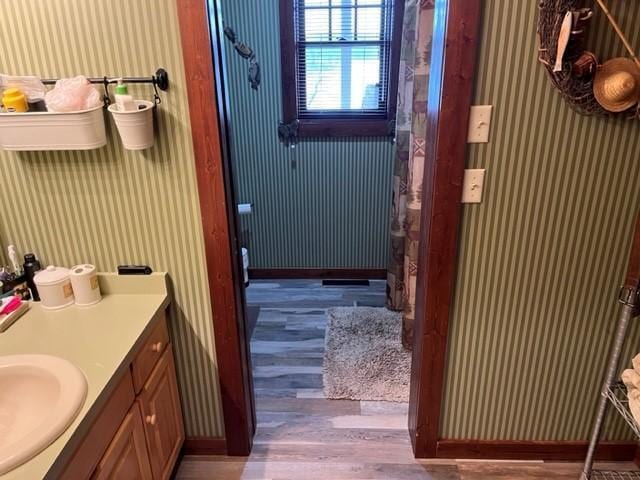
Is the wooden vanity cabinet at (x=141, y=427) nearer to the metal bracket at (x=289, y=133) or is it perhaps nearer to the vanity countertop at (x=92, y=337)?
the vanity countertop at (x=92, y=337)

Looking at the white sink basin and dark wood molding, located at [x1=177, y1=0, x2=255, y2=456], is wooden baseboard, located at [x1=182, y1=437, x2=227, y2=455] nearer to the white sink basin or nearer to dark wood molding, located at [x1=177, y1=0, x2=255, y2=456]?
dark wood molding, located at [x1=177, y1=0, x2=255, y2=456]

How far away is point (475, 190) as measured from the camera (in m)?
1.68

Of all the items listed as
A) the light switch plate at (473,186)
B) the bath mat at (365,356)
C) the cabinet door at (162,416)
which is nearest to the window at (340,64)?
the bath mat at (365,356)

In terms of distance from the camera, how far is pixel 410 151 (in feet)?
8.89

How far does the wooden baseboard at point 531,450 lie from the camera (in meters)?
2.07

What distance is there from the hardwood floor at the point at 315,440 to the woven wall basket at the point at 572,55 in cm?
152

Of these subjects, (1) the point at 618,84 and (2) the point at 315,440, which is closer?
Result: (1) the point at 618,84

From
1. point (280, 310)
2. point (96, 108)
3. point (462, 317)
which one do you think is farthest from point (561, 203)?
point (280, 310)

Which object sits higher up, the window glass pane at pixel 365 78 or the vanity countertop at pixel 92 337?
the window glass pane at pixel 365 78

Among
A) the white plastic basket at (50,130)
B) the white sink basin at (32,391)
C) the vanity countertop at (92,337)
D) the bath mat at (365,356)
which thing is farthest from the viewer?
the bath mat at (365,356)

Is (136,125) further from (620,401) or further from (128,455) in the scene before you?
(620,401)

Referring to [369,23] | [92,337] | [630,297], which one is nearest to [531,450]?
[630,297]

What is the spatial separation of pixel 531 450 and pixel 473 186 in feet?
3.99

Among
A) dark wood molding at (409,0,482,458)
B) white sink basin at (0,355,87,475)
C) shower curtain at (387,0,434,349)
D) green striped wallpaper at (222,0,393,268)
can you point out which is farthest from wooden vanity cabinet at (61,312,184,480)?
green striped wallpaper at (222,0,393,268)
